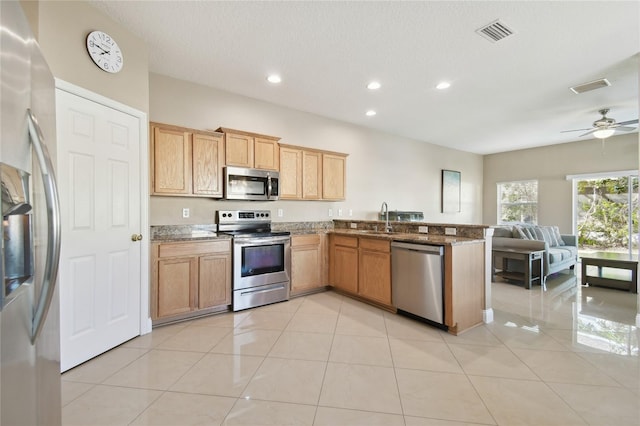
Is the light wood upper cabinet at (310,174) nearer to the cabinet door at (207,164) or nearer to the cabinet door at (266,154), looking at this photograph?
the cabinet door at (266,154)

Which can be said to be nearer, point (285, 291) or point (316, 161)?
point (285, 291)

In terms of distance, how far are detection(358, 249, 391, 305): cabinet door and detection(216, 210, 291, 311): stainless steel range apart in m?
0.99

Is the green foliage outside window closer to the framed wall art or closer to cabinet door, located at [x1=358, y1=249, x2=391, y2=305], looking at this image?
the framed wall art

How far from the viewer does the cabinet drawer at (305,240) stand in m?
3.83

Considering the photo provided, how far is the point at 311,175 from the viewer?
14.3ft

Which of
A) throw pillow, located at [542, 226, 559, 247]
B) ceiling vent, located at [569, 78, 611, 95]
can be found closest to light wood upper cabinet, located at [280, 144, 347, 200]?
ceiling vent, located at [569, 78, 611, 95]

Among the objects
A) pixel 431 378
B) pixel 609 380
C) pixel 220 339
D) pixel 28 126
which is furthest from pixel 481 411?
pixel 28 126

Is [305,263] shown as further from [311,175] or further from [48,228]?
[48,228]

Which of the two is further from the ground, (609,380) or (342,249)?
(342,249)

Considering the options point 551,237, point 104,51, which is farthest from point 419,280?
point 551,237

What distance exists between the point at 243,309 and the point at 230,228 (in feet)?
3.52

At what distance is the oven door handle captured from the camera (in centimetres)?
330

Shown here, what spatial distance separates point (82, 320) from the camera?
216cm

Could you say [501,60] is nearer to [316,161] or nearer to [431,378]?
→ [316,161]
